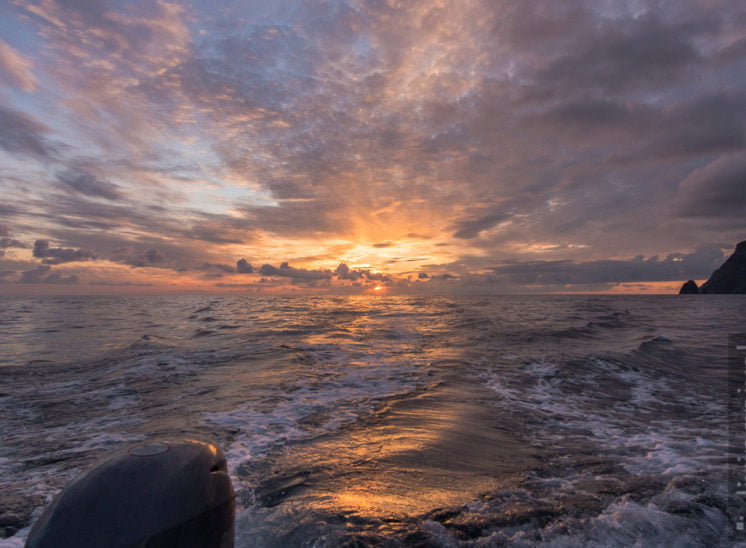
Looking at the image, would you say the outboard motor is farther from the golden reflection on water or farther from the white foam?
the white foam

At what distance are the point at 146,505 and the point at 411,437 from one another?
4266mm

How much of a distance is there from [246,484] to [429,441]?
266cm

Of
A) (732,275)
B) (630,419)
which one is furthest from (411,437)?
(732,275)

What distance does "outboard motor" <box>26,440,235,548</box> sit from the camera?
78.5 inches

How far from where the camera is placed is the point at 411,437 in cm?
573

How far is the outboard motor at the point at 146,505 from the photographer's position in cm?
200

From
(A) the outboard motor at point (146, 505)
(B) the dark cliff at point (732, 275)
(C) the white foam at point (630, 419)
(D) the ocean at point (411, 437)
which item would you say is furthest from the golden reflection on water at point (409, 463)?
(B) the dark cliff at point (732, 275)

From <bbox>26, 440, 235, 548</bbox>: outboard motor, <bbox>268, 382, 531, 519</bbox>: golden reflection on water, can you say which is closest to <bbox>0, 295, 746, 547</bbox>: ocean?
<bbox>268, 382, 531, 519</bbox>: golden reflection on water

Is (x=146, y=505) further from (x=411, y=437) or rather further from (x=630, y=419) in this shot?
(x=630, y=419)

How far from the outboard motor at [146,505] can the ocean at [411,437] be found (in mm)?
1126

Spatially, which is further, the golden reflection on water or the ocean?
the golden reflection on water

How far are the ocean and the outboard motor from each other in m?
1.13

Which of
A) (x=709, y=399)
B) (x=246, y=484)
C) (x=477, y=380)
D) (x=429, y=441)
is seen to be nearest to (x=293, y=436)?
(x=246, y=484)

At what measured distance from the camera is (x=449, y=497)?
3.87 m
